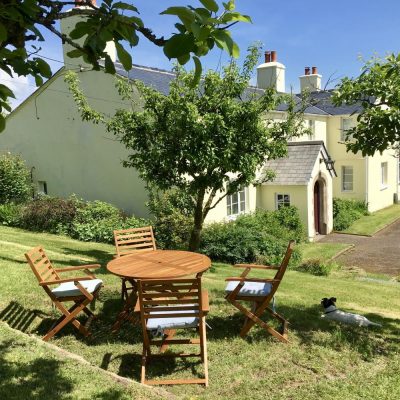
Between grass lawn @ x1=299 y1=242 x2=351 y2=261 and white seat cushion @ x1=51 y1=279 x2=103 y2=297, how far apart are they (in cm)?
1084

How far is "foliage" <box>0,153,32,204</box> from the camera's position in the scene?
744 inches

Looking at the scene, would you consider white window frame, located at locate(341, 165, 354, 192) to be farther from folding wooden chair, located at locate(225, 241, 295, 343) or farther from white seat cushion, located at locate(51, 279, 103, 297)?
white seat cushion, located at locate(51, 279, 103, 297)

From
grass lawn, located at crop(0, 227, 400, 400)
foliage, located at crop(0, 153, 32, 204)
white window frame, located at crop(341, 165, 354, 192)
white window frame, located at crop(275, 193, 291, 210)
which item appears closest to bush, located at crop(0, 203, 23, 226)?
foliage, located at crop(0, 153, 32, 204)

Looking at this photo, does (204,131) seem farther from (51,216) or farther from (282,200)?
(282,200)

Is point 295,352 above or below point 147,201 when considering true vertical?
below

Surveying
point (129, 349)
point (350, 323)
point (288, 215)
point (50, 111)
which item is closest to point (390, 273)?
point (288, 215)

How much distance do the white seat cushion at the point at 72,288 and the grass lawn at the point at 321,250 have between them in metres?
10.8

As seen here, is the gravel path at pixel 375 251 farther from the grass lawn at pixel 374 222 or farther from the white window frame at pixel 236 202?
the white window frame at pixel 236 202

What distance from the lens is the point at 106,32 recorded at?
2404 millimetres

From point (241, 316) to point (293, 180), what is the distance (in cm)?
1371

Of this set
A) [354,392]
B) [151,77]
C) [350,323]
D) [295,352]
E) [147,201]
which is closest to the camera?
[354,392]

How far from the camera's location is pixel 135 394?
4039mm

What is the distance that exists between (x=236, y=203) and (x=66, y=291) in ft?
44.6

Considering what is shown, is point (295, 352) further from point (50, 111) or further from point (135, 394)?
point (50, 111)
